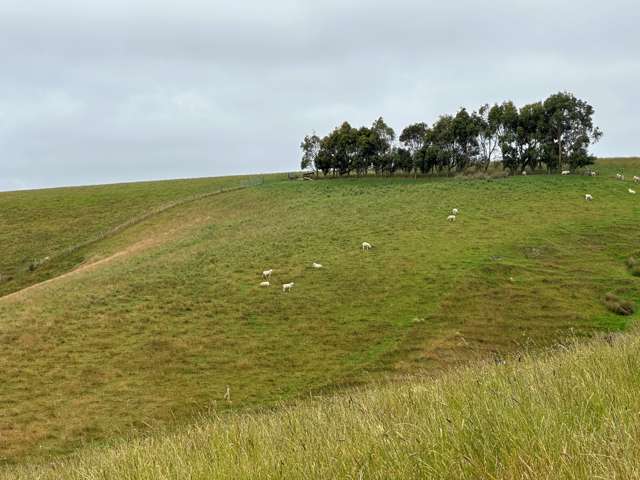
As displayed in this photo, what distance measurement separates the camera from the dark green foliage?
66375 mm

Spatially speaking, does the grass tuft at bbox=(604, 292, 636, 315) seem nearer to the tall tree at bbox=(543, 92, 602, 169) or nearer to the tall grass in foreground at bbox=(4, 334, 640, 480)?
the tall grass in foreground at bbox=(4, 334, 640, 480)

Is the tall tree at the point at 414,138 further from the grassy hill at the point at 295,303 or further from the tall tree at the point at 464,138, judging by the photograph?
the grassy hill at the point at 295,303

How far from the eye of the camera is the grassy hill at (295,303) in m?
23.0

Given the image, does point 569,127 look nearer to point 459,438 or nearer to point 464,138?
point 464,138

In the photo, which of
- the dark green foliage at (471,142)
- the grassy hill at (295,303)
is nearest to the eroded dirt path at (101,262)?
the grassy hill at (295,303)

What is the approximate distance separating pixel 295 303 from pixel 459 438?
91.5ft

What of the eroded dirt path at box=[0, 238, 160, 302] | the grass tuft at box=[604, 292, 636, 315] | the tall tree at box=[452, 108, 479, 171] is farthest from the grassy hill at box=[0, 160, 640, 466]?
the tall tree at box=[452, 108, 479, 171]

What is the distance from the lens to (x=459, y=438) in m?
4.39

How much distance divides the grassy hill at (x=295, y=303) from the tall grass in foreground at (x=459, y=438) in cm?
448

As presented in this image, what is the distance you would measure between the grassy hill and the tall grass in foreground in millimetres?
4479

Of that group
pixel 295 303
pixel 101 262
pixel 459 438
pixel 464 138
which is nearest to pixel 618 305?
pixel 295 303

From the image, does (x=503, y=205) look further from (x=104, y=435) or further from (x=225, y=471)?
(x=225, y=471)

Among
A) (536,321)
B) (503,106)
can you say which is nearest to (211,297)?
(536,321)

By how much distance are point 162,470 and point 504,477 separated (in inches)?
138
